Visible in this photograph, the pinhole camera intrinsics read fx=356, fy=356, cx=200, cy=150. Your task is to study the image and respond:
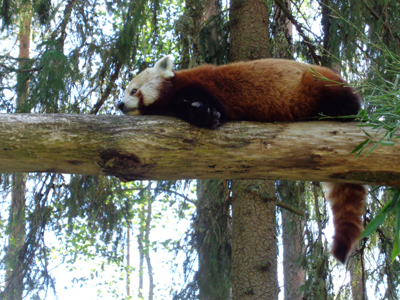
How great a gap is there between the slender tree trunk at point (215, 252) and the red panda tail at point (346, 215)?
1919mm

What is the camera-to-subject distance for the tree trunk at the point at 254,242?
412 centimetres

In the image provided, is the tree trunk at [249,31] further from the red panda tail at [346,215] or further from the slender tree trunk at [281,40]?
the red panda tail at [346,215]

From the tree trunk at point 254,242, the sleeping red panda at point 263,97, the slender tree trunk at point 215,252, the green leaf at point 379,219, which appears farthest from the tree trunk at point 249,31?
the green leaf at point 379,219

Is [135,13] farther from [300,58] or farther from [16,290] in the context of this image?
[16,290]

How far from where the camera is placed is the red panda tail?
2.94 m

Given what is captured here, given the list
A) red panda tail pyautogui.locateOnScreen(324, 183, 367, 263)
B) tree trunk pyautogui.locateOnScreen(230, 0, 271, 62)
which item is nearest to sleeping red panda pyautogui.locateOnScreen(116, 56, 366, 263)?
red panda tail pyautogui.locateOnScreen(324, 183, 367, 263)

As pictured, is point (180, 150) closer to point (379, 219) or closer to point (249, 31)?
point (379, 219)

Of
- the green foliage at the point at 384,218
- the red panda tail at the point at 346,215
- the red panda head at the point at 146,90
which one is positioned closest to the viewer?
the green foliage at the point at 384,218

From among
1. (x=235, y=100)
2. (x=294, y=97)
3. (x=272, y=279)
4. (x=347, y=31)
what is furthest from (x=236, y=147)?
(x=347, y=31)

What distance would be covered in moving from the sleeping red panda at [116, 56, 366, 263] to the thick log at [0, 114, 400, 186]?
340mm

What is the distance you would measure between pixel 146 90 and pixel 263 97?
1.20 metres

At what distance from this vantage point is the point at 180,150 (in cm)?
274

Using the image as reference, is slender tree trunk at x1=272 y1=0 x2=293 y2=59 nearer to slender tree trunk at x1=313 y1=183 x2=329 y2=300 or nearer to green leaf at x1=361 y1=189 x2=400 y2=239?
slender tree trunk at x1=313 y1=183 x2=329 y2=300

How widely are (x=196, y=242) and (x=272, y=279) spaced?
60.6 inches
